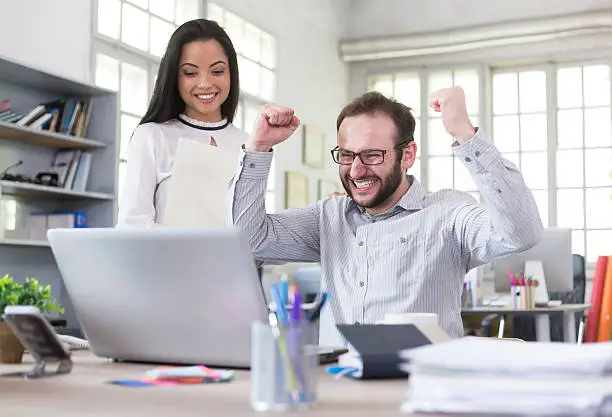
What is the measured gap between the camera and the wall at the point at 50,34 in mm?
4645

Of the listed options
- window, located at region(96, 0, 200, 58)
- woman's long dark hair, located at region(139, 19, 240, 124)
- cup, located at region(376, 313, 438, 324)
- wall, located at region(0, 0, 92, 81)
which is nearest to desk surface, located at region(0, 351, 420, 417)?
cup, located at region(376, 313, 438, 324)

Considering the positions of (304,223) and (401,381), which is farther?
(304,223)

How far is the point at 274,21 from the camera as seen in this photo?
747 cm

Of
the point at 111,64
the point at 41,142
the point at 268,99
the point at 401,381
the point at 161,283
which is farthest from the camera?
the point at 268,99

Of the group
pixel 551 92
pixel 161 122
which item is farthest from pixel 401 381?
pixel 551 92

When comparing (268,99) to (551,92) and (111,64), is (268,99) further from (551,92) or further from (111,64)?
(551,92)

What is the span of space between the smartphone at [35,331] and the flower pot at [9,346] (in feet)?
0.45

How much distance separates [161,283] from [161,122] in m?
1.10

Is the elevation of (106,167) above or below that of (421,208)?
above

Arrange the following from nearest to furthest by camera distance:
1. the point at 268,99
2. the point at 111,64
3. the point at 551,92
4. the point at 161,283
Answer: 1. the point at 161,283
2. the point at 111,64
3. the point at 268,99
4. the point at 551,92

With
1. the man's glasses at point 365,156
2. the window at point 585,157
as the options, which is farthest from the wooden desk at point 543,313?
the window at point 585,157

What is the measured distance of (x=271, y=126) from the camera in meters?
1.83

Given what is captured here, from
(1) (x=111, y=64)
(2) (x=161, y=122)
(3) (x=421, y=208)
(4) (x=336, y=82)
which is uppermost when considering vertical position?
(4) (x=336, y=82)

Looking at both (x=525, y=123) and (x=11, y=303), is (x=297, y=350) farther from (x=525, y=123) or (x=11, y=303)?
(x=525, y=123)
